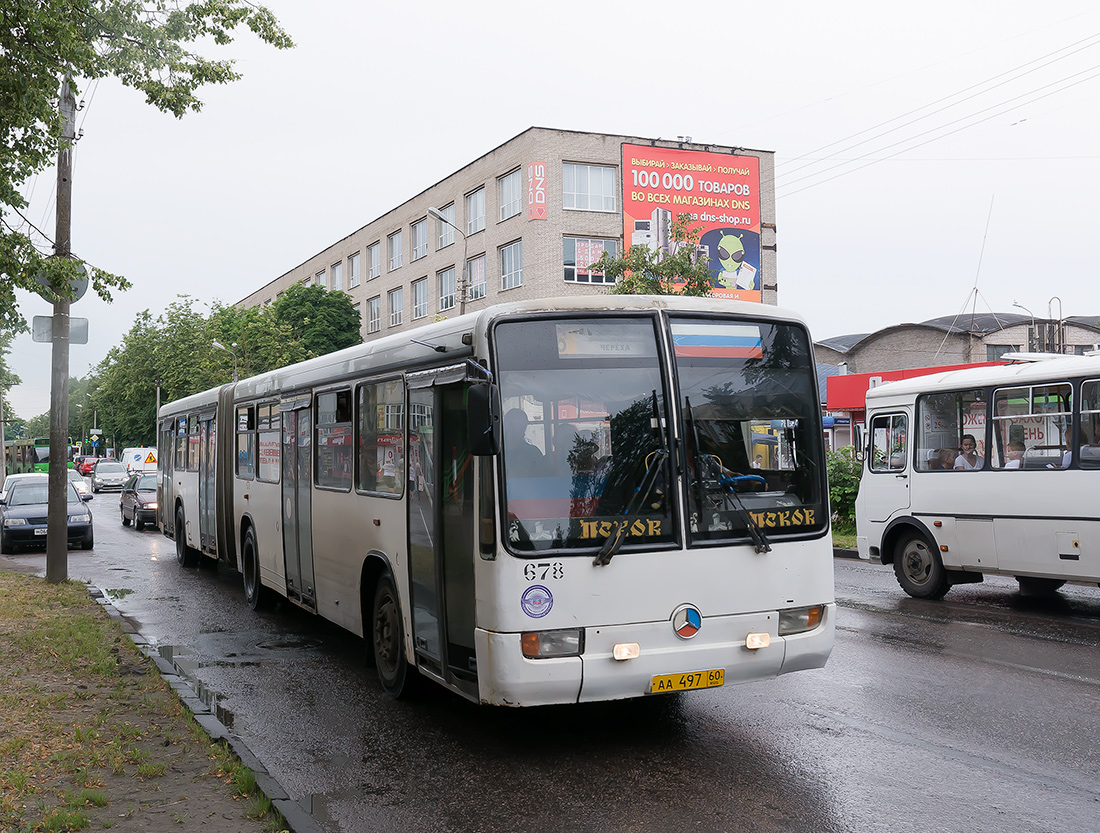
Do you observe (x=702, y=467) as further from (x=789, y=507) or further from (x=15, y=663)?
(x=15, y=663)

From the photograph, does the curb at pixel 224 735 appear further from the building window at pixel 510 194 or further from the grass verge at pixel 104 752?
the building window at pixel 510 194

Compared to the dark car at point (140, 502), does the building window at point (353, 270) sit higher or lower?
higher

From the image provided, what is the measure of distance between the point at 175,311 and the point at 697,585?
2965 inches

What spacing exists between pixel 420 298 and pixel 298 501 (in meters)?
51.4

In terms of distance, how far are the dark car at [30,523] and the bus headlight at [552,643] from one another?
18.6m

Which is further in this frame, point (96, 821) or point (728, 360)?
point (728, 360)

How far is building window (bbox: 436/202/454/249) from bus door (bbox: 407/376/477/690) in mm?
49522

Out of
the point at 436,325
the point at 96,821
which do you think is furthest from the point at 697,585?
the point at 96,821

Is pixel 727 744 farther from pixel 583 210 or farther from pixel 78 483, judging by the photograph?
pixel 583 210

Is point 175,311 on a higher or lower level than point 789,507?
higher

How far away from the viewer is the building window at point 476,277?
51.9 m

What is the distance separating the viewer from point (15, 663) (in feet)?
28.7

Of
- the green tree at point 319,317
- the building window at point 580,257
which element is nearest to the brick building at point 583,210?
the building window at point 580,257

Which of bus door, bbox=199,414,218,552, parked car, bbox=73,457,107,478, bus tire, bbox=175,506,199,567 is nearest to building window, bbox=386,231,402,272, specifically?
parked car, bbox=73,457,107,478
